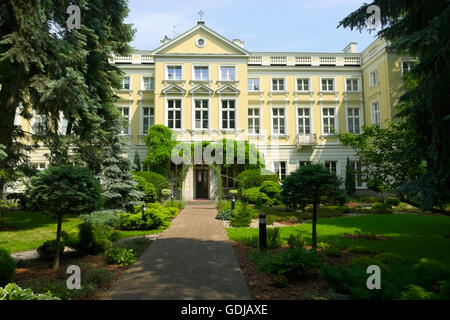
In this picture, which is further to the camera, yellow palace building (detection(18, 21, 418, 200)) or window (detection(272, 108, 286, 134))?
window (detection(272, 108, 286, 134))

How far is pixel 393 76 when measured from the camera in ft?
74.6

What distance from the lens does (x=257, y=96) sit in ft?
86.2

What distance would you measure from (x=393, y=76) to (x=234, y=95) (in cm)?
1308

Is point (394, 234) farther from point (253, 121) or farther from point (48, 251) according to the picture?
point (253, 121)

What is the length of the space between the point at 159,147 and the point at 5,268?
58.2ft

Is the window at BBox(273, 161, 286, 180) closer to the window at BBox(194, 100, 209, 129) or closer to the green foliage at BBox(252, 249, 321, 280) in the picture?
the window at BBox(194, 100, 209, 129)

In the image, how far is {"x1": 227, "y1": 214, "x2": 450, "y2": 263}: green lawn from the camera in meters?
7.53

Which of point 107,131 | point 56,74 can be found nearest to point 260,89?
point 107,131

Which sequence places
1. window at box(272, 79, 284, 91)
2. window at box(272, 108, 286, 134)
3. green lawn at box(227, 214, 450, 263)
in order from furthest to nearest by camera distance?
window at box(272, 79, 284, 91) → window at box(272, 108, 286, 134) → green lawn at box(227, 214, 450, 263)

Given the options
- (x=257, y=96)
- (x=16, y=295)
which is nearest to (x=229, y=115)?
(x=257, y=96)

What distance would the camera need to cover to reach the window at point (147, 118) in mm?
25556

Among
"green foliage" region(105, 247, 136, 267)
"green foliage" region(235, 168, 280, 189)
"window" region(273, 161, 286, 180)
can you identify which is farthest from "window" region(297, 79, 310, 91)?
"green foliage" region(105, 247, 136, 267)

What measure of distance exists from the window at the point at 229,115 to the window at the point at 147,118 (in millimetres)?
6743

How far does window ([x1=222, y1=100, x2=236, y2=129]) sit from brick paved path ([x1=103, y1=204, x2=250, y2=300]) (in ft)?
51.4
